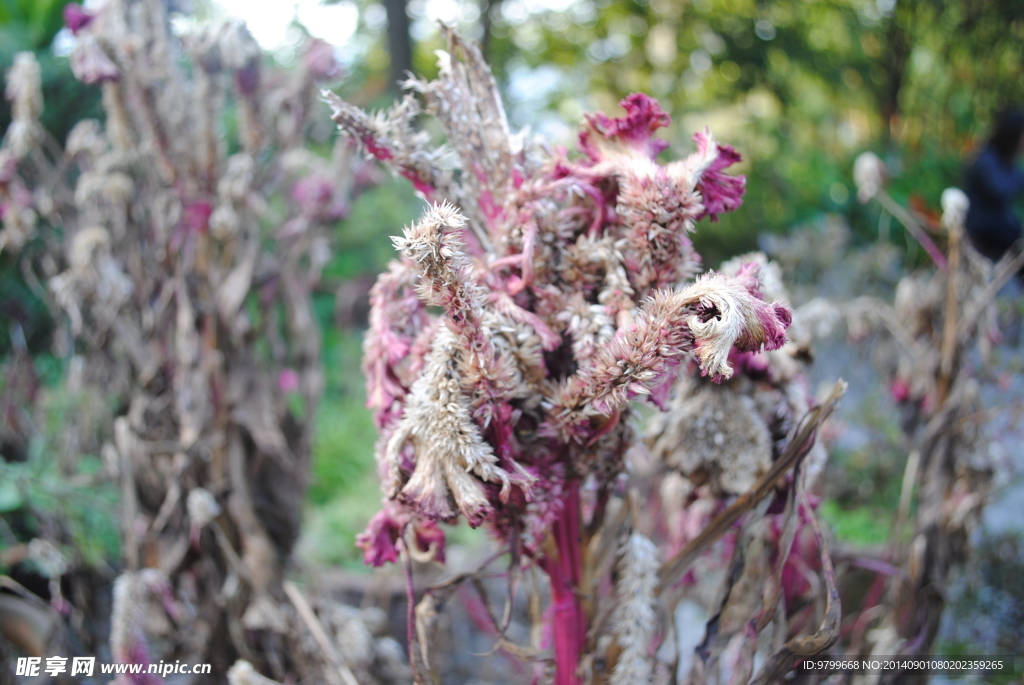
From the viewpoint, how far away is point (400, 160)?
717 millimetres

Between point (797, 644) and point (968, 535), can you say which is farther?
point (968, 535)

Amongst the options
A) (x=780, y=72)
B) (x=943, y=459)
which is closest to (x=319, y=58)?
(x=943, y=459)

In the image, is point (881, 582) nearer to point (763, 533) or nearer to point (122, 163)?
point (763, 533)

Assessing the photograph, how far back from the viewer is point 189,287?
1383mm

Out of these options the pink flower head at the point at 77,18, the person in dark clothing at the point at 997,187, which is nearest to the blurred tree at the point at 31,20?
the pink flower head at the point at 77,18

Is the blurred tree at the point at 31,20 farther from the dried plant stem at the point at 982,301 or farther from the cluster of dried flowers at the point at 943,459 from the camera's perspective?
the dried plant stem at the point at 982,301

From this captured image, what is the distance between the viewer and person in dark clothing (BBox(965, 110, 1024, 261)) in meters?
3.90

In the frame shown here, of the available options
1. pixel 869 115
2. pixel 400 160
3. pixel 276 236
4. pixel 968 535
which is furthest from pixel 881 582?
pixel 869 115

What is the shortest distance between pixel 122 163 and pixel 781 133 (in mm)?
5015

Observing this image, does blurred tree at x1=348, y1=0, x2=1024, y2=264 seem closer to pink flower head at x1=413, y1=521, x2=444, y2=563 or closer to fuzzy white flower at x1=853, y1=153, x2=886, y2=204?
fuzzy white flower at x1=853, y1=153, x2=886, y2=204

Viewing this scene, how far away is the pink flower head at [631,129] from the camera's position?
69 centimetres

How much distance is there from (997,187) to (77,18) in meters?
4.60

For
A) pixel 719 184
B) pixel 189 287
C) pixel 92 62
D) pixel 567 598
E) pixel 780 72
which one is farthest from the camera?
pixel 780 72

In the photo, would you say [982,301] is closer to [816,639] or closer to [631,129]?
[816,639]
